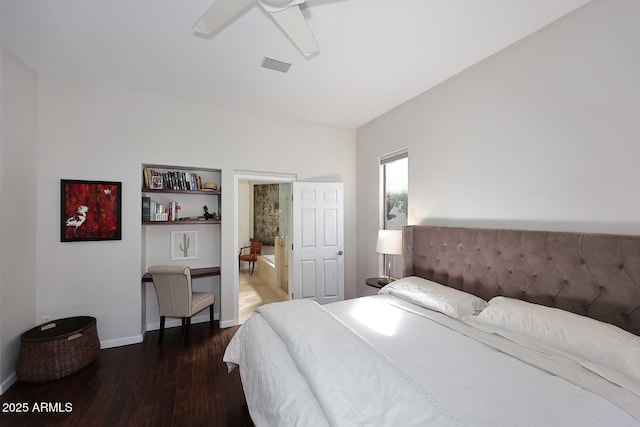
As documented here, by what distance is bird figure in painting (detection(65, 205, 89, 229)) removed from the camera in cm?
278

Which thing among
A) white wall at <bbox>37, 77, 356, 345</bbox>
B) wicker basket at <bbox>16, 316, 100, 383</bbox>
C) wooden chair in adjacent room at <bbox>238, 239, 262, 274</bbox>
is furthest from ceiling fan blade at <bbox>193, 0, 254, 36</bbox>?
wooden chair in adjacent room at <bbox>238, 239, 262, 274</bbox>

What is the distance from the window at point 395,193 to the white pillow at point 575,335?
1631 millimetres

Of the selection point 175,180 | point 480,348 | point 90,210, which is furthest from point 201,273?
point 480,348

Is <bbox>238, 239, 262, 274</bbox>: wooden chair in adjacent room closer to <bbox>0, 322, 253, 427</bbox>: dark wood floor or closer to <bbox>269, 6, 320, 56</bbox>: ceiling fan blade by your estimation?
<bbox>0, 322, 253, 427</bbox>: dark wood floor

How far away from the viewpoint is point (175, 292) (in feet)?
9.57

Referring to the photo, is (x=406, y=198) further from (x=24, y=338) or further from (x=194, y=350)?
(x=24, y=338)

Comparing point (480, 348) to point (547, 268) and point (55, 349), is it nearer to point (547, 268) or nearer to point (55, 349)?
point (547, 268)

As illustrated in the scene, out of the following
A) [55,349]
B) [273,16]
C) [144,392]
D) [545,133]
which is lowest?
[144,392]

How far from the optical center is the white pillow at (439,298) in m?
2.04

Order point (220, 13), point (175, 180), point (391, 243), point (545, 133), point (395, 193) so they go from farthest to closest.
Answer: point (395, 193)
point (175, 180)
point (391, 243)
point (545, 133)
point (220, 13)

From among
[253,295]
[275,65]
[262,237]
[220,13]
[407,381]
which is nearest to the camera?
[407,381]

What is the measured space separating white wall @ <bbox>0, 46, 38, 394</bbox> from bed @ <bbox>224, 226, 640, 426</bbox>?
1976mm

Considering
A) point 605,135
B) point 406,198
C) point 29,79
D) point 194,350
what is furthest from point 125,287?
point 605,135

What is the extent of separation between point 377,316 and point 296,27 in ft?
6.84
